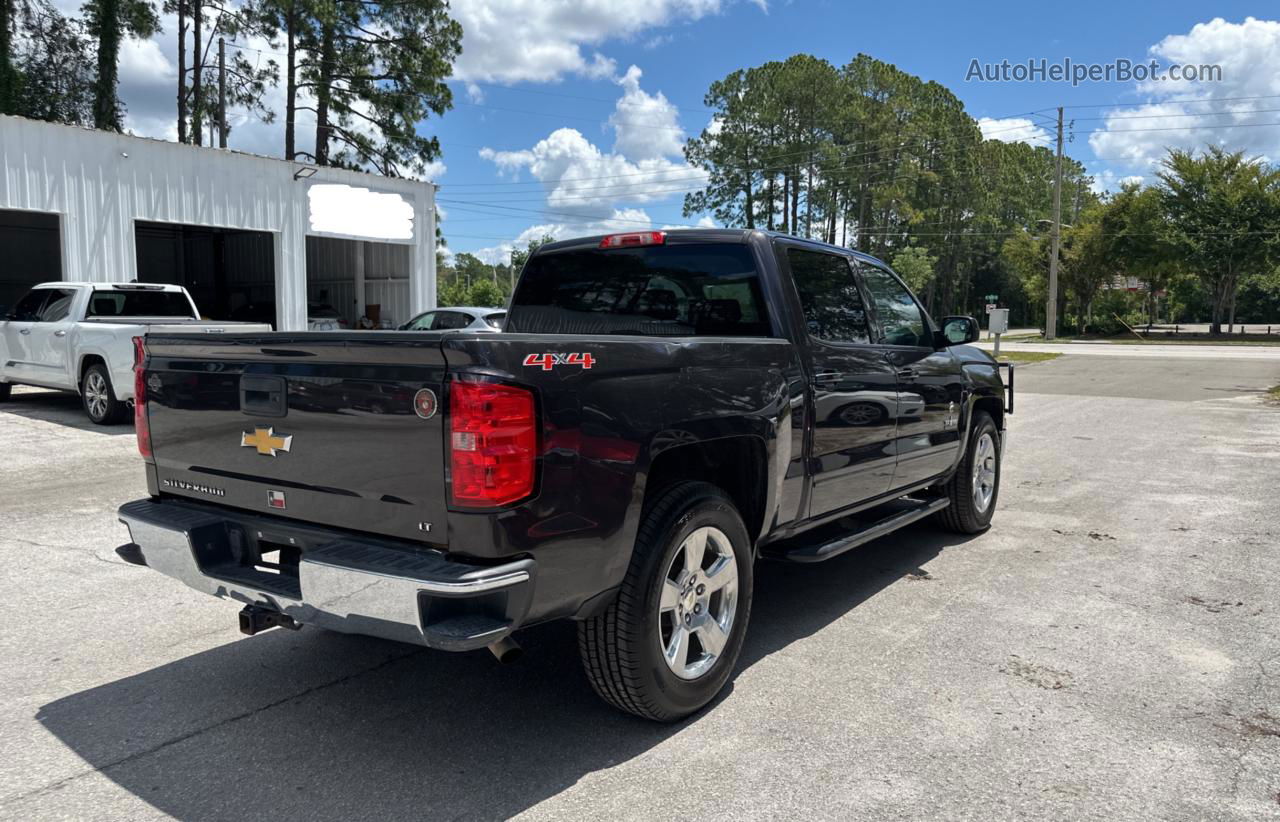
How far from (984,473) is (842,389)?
2.75 meters

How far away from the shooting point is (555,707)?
3.59 m

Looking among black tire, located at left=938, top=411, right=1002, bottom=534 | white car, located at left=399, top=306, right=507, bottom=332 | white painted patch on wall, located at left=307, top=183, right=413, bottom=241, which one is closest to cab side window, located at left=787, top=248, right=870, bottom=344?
black tire, located at left=938, top=411, right=1002, bottom=534

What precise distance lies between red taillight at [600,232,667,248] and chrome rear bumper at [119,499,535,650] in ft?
7.19

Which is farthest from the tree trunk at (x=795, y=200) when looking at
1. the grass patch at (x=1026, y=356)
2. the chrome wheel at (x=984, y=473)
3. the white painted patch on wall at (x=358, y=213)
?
the chrome wheel at (x=984, y=473)

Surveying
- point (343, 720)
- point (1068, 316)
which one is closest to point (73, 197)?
point (343, 720)

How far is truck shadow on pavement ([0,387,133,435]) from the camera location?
11329 mm

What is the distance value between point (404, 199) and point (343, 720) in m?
21.7

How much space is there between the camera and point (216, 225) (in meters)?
19.1

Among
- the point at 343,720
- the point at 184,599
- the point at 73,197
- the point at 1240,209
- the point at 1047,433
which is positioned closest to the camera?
the point at 343,720

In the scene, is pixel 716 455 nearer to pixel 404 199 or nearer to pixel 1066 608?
pixel 1066 608

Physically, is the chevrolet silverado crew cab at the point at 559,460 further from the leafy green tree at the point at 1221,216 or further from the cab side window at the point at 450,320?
the leafy green tree at the point at 1221,216

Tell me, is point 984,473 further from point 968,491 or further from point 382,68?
point 382,68

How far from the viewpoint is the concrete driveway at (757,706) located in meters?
2.90

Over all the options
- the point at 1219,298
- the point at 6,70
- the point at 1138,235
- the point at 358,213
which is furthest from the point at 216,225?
the point at 1219,298
